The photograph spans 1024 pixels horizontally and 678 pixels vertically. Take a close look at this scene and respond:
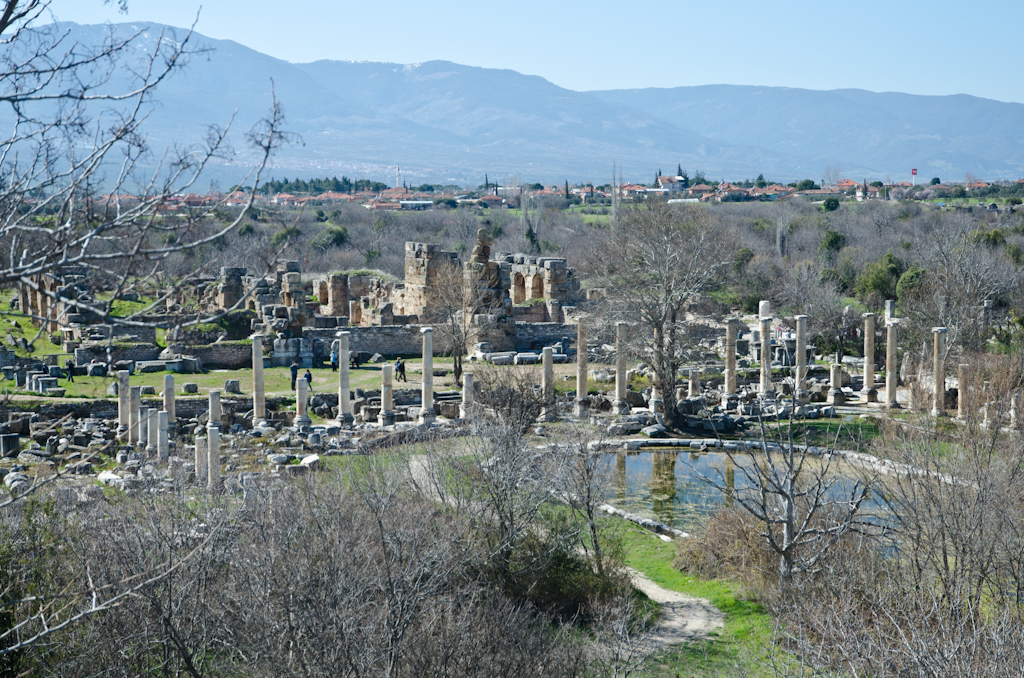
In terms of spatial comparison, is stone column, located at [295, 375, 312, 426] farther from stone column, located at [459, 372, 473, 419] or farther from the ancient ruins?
stone column, located at [459, 372, 473, 419]

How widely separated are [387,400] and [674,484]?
866cm

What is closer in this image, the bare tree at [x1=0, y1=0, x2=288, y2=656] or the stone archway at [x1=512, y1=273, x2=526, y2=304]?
the bare tree at [x1=0, y1=0, x2=288, y2=656]

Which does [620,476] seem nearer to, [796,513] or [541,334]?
[796,513]

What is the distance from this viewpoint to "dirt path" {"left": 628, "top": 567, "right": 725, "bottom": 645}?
1577cm

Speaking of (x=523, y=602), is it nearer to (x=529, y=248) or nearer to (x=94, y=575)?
(x=94, y=575)

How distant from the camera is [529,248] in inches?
2768

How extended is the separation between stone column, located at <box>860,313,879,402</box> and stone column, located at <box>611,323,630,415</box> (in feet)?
24.0

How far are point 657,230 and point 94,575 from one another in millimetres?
33545

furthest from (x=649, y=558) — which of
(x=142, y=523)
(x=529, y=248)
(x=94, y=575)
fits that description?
(x=529, y=248)

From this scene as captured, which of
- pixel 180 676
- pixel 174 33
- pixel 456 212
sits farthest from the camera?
pixel 456 212

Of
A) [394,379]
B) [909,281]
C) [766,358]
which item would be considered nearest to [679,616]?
[766,358]

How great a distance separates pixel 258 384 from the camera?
2883 centimetres

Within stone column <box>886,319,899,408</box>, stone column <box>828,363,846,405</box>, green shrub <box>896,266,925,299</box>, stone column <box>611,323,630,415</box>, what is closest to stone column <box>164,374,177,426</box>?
stone column <box>611,323,630,415</box>

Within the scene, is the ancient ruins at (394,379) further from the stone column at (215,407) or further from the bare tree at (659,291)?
the bare tree at (659,291)
